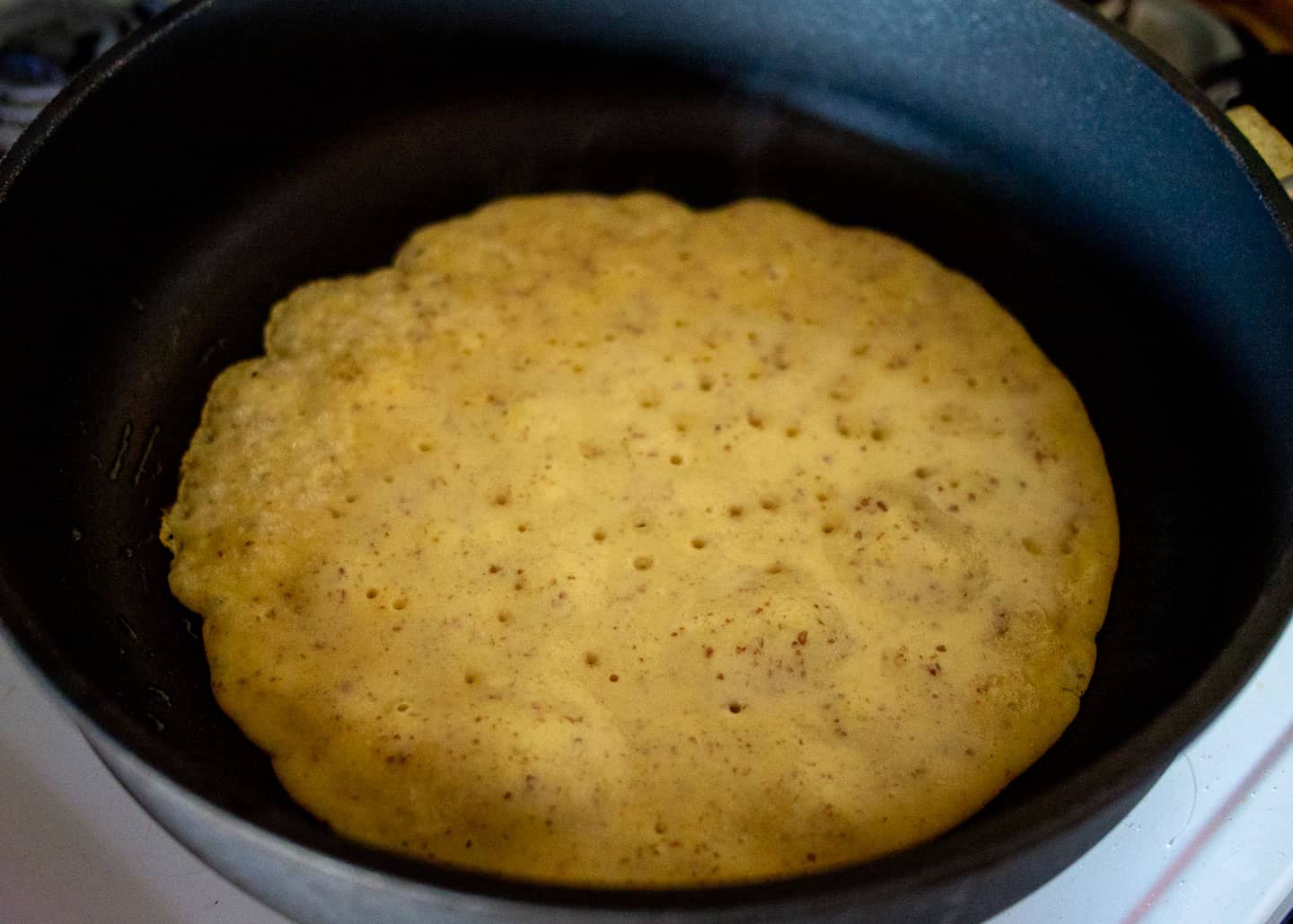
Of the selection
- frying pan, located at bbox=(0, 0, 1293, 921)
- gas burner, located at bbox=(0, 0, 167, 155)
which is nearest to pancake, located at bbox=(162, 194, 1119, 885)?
frying pan, located at bbox=(0, 0, 1293, 921)

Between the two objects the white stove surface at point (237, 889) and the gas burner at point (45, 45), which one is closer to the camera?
the white stove surface at point (237, 889)

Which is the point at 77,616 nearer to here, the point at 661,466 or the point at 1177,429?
the point at 661,466

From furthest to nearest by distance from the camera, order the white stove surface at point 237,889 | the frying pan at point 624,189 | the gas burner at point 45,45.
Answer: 1. the gas burner at point 45,45
2. the white stove surface at point 237,889
3. the frying pan at point 624,189

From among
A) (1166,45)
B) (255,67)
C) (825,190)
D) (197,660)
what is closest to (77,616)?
(197,660)

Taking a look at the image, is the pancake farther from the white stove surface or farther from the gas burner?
the gas burner

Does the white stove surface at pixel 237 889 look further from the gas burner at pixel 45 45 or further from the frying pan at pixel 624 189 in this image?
the gas burner at pixel 45 45

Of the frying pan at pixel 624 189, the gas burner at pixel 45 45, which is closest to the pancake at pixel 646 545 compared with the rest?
the frying pan at pixel 624 189
